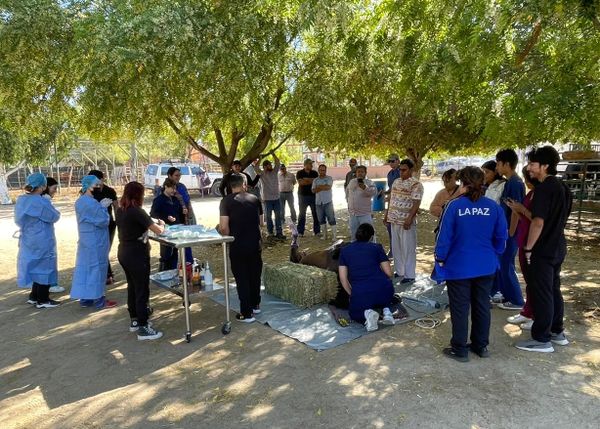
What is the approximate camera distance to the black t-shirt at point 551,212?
404 centimetres

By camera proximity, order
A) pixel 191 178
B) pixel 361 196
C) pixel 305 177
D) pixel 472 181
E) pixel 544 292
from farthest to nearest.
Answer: pixel 191 178, pixel 305 177, pixel 361 196, pixel 544 292, pixel 472 181

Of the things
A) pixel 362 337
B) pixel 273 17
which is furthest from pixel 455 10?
pixel 362 337

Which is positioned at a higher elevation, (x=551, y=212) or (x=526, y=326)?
(x=551, y=212)

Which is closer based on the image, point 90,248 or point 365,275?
point 365,275

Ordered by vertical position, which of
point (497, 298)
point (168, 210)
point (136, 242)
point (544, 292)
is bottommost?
point (497, 298)

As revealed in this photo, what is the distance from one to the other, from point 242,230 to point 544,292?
119 inches

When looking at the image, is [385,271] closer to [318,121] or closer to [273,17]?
[318,121]

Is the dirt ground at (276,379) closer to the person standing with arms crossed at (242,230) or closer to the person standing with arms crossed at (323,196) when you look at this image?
the person standing with arms crossed at (242,230)

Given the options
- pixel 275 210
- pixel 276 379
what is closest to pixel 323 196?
pixel 275 210

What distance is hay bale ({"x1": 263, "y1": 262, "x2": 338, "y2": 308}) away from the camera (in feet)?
18.9

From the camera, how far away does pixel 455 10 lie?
5508mm

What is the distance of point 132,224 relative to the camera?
4.80 meters

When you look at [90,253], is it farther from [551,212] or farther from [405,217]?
[551,212]

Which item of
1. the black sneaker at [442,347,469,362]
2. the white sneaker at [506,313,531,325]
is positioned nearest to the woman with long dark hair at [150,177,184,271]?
the black sneaker at [442,347,469,362]
